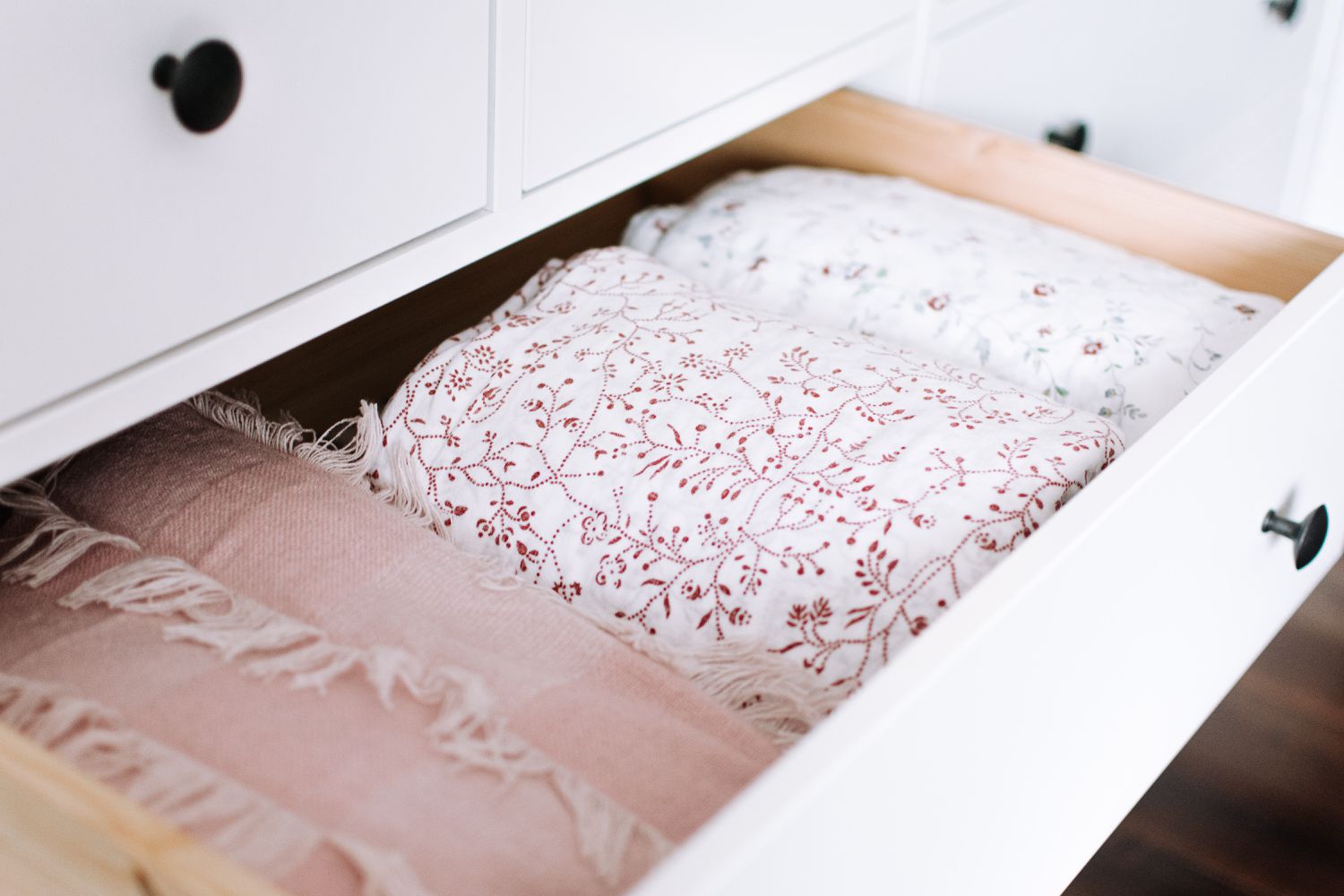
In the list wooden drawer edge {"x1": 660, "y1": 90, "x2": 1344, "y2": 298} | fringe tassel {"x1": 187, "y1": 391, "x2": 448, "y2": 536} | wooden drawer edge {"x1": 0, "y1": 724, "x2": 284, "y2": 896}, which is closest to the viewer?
wooden drawer edge {"x1": 0, "y1": 724, "x2": 284, "y2": 896}

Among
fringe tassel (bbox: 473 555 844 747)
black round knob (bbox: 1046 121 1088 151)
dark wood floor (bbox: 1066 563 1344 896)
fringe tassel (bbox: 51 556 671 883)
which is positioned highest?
black round knob (bbox: 1046 121 1088 151)

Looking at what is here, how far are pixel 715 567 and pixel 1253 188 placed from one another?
3.60 feet

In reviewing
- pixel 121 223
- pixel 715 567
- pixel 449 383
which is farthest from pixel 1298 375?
pixel 121 223

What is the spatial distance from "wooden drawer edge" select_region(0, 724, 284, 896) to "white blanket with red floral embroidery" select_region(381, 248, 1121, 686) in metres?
0.27

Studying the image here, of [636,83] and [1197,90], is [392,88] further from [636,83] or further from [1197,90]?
[1197,90]

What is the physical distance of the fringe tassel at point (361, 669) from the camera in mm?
459

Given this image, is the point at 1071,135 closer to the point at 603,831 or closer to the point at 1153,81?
the point at 1153,81

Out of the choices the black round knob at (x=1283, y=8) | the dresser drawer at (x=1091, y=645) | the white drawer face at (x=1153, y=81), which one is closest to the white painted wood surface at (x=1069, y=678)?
the dresser drawer at (x=1091, y=645)

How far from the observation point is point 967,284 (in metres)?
0.83

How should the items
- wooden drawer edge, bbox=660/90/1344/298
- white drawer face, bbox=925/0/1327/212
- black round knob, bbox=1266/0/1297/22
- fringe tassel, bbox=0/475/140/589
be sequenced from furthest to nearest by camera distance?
black round knob, bbox=1266/0/1297/22
white drawer face, bbox=925/0/1327/212
wooden drawer edge, bbox=660/90/1344/298
fringe tassel, bbox=0/475/140/589

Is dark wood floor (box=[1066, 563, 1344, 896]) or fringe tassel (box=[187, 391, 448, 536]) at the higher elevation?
fringe tassel (box=[187, 391, 448, 536])

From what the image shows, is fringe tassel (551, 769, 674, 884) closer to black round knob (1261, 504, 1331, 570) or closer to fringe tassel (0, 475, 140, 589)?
fringe tassel (0, 475, 140, 589)

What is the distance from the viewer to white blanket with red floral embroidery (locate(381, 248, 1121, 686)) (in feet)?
1.92

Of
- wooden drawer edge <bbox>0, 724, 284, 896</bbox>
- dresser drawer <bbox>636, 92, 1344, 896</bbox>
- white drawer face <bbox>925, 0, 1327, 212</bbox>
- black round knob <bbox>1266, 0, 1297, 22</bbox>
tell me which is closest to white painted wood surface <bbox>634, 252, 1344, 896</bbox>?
dresser drawer <bbox>636, 92, 1344, 896</bbox>
